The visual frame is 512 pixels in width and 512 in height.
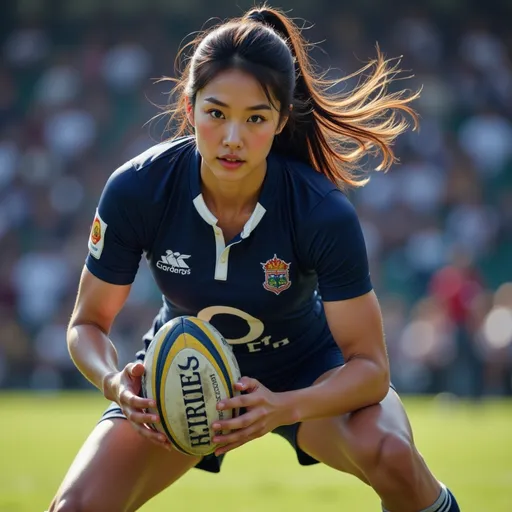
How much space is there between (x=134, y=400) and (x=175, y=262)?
2.24 ft

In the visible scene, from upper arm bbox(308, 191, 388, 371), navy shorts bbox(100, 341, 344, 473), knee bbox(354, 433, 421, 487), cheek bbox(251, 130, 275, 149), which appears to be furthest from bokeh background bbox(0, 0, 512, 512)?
cheek bbox(251, 130, 275, 149)

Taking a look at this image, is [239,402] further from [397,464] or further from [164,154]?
[164,154]

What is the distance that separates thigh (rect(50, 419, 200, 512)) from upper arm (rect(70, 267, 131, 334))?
1.27 ft

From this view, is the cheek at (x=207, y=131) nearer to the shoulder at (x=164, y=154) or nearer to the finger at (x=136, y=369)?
the shoulder at (x=164, y=154)

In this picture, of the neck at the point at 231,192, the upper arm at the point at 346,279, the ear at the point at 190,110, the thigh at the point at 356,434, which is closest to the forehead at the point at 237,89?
the ear at the point at 190,110

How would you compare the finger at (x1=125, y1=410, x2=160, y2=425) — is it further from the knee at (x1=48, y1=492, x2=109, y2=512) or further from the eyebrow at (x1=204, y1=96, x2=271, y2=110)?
the eyebrow at (x1=204, y1=96, x2=271, y2=110)

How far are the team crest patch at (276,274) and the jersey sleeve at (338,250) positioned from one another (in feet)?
0.47

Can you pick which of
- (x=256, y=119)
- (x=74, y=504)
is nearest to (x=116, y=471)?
(x=74, y=504)

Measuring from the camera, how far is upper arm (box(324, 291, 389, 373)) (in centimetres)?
376

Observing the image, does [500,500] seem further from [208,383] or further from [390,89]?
[390,89]

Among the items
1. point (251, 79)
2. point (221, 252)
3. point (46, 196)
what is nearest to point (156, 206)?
point (221, 252)

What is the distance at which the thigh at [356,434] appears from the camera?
11.7ft

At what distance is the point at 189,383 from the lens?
3479 mm

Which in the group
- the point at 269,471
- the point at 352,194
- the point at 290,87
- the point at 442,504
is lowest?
the point at 269,471
